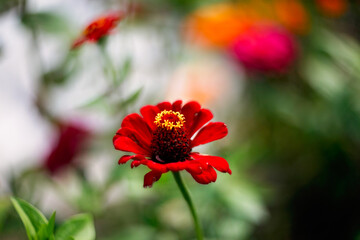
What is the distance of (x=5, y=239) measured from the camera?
1.06 m

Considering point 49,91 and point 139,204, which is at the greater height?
point 49,91

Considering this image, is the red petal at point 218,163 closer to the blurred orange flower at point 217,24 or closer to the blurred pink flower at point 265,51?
the blurred pink flower at point 265,51

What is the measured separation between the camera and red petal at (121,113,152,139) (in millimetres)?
421

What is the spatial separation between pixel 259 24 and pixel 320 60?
19 centimetres

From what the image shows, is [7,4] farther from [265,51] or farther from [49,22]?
[265,51]

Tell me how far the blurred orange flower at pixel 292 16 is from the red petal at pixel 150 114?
850 millimetres

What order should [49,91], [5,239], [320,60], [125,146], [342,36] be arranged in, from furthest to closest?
[342,36] < [320,60] < [5,239] < [49,91] < [125,146]

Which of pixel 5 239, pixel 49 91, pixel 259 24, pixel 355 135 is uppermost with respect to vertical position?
pixel 259 24

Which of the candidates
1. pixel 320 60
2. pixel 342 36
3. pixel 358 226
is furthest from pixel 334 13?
pixel 358 226

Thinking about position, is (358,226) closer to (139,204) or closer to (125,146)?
(139,204)

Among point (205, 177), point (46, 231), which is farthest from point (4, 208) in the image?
point (205, 177)

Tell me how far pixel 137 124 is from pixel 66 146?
18.1 inches

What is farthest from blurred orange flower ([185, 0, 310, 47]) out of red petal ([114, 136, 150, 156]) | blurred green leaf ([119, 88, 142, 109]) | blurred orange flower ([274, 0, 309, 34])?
red petal ([114, 136, 150, 156])

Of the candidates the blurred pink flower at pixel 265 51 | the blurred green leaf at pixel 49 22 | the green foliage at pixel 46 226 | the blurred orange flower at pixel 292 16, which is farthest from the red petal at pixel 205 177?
the blurred orange flower at pixel 292 16
